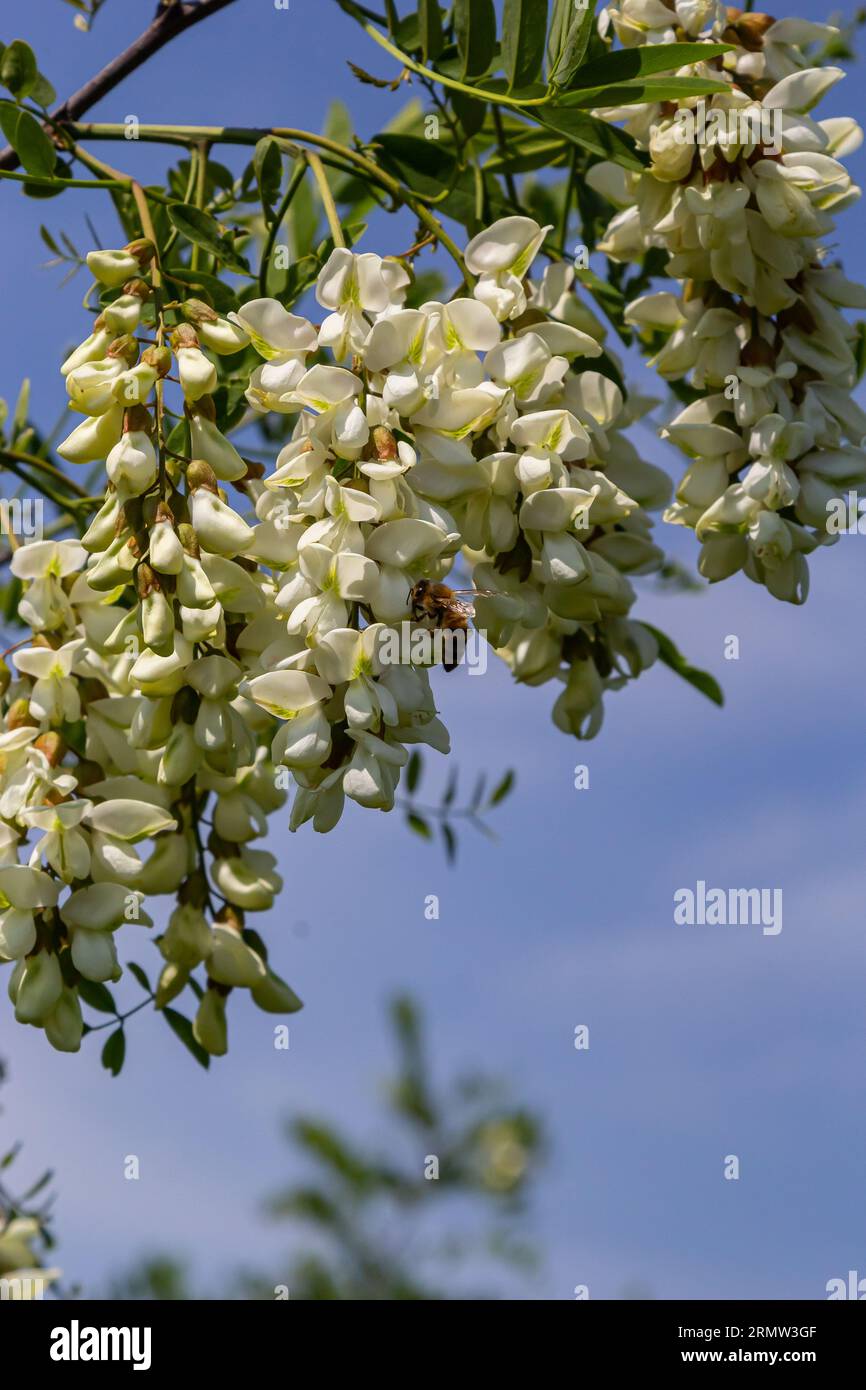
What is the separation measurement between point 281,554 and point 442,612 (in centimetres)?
9

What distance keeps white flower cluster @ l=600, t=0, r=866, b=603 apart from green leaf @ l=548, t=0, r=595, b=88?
0.10 metres

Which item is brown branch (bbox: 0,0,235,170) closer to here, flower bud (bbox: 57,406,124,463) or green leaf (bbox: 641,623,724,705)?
flower bud (bbox: 57,406,124,463)

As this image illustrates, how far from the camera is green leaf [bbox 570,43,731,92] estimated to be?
821 millimetres

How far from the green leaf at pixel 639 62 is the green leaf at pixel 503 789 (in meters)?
0.75

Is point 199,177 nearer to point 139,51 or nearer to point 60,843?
point 139,51

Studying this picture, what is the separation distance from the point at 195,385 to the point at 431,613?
6.9 inches

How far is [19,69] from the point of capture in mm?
985

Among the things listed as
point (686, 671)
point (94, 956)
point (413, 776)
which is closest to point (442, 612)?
point (94, 956)

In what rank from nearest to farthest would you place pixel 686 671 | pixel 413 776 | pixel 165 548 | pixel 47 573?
pixel 165 548 → pixel 47 573 → pixel 686 671 → pixel 413 776

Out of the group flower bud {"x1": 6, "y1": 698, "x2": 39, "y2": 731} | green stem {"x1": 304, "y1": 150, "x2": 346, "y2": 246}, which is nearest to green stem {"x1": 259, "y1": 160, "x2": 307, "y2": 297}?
green stem {"x1": 304, "y1": 150, "x2": 346, "y2": 246}

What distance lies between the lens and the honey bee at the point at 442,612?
79 cm

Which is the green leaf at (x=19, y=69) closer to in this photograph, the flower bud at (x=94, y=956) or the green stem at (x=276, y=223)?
the green stem at (x=276, y=223)
